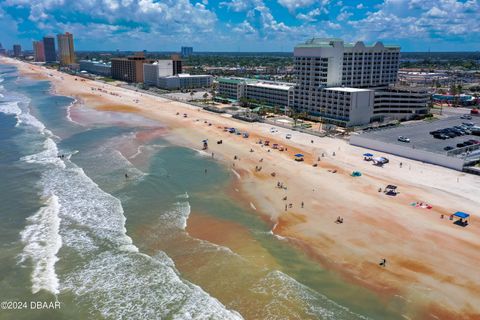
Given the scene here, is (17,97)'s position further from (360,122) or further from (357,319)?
(357,319)

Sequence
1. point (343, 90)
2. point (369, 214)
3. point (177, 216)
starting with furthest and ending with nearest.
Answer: point (343, 90), point (369, 214), point (177, 216)

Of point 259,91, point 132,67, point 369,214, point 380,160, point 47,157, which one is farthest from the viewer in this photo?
point 132,67

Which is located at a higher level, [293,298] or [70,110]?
[70,110]

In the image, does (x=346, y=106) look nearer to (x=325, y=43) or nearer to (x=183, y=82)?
(x=325, y=43)

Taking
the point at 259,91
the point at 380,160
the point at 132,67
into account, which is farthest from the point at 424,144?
the point at 132,67

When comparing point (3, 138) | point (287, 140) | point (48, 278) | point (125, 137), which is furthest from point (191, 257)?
point (3, 138)

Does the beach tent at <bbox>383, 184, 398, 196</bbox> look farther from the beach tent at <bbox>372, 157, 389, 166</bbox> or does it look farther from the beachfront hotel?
the beachfront hotel

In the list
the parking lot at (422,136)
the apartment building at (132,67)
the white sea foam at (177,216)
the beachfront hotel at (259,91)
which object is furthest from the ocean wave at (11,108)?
the parking lot at (422,136)
